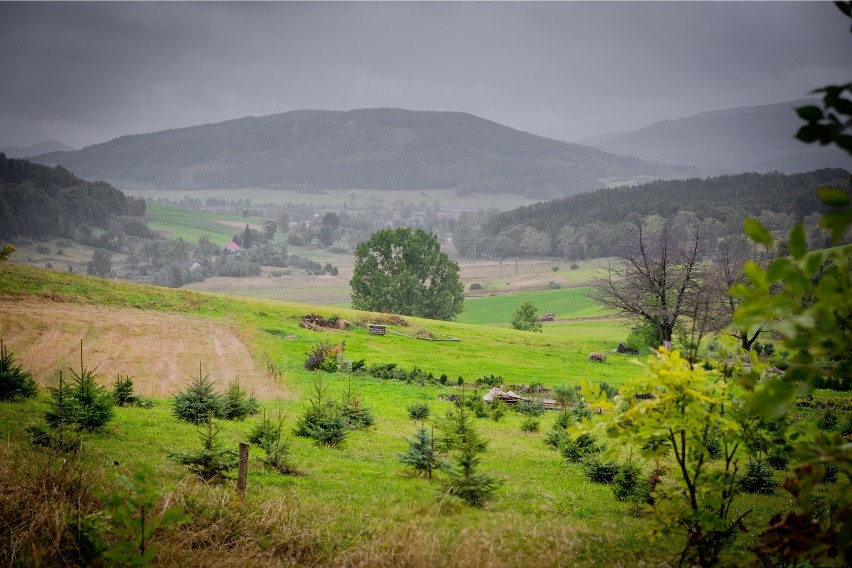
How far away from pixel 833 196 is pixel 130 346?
36000mm

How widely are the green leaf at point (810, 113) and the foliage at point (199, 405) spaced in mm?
18066

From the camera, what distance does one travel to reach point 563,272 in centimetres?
14450

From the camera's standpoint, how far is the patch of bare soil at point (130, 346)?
86.6 ft

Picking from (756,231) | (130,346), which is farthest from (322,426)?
(130,346)

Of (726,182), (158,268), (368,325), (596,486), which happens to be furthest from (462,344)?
(726,182)

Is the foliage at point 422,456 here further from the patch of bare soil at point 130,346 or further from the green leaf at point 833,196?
the patch of bare soil at point 130,346

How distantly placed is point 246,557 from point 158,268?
16762cm

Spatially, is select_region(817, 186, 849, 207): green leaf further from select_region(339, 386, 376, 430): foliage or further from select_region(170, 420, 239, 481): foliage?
select_region(339, 386, 376, 430): foliage

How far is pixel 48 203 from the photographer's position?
155 metres

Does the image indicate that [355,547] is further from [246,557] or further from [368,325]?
[368,325]

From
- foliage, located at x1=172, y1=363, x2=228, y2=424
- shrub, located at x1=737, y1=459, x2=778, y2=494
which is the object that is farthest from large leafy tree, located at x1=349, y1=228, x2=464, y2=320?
shrub, located at x1=737, y1=459, x2=778, y2=494

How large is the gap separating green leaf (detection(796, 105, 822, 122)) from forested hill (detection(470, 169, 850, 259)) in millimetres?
140974

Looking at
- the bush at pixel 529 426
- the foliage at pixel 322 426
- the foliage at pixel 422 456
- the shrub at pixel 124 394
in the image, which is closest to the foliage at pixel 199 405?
the shrub at pixel 124 394

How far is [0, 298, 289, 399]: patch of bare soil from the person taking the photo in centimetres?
2641
